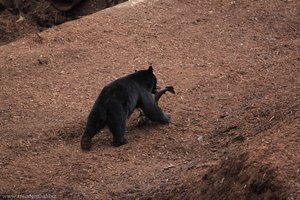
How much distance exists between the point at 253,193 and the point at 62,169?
3.28m

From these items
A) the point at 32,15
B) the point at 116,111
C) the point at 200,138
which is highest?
the point at 116,111

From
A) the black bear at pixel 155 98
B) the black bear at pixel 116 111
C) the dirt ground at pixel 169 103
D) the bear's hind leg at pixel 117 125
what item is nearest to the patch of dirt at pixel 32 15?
the dirt ground at pixel 169 103

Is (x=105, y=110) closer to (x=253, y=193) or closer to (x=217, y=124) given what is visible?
(x=217, y=124)

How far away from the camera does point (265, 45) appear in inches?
526

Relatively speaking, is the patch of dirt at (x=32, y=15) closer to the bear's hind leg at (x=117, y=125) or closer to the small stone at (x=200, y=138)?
the bear's hind leg at (x=117, y=125)

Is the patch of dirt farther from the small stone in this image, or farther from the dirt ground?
the small stone

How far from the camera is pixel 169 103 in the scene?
11.2m

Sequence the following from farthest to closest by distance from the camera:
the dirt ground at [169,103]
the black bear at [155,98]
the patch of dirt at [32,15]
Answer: the patch of dirt at [32,15] → the black bear at [155,98] → the dirt ground at [169,103]

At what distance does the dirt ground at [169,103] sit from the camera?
25.5 feet

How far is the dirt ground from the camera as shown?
306 inches

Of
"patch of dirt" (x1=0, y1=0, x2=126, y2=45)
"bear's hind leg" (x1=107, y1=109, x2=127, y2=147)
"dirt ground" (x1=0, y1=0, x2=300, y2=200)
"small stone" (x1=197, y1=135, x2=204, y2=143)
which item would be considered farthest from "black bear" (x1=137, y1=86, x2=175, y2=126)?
"patch of dirt" (x1=0, y1=0, x2=126, y2=45)

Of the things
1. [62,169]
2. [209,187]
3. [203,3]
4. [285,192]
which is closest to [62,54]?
[203,3]

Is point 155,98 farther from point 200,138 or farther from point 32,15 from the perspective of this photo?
point 32,15

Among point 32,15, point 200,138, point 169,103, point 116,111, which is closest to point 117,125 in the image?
point 116,111
